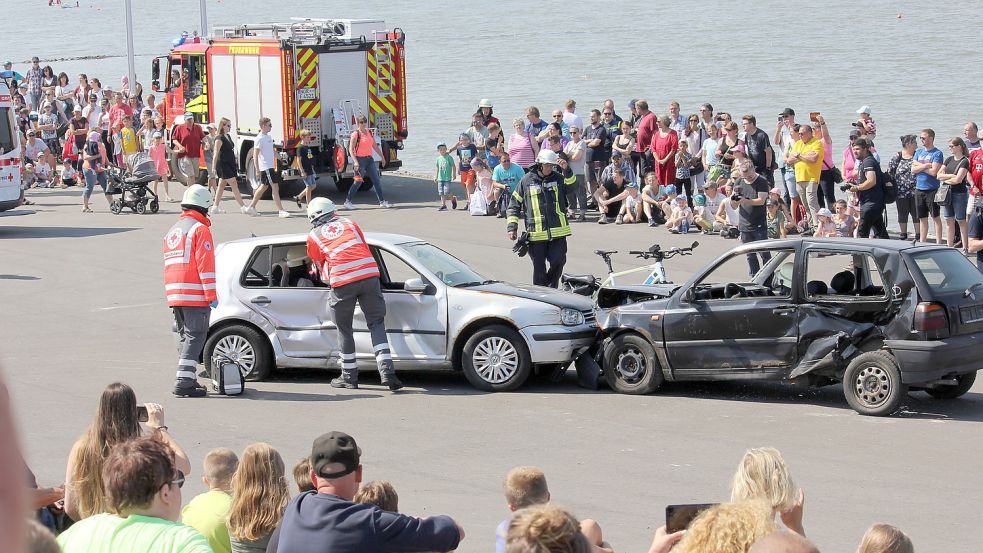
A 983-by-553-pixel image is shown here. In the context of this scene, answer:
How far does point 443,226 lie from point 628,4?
8497cm

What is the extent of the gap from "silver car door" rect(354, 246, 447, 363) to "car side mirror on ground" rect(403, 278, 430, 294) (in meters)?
0.02

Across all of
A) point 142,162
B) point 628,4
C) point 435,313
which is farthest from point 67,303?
point 628,4

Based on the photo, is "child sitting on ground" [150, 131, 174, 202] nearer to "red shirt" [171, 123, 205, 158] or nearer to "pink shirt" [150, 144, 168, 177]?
"pink shirt" [150, 144, 168, 177]

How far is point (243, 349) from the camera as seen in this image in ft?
41.2

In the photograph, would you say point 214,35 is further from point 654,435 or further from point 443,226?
point 654,435

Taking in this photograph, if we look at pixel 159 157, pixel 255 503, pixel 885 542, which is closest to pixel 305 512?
pixel 255 503

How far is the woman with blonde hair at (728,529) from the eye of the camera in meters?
3.53

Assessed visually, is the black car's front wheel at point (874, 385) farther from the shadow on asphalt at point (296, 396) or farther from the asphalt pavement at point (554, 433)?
the shadow on asphalt at point (296, 396)

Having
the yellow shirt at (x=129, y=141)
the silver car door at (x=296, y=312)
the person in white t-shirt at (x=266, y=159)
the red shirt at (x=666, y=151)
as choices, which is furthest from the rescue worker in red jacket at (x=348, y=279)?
the yellow shirt at (x=129, y=141)

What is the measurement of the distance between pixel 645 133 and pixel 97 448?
18.4 metres

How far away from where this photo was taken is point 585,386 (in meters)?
12.2

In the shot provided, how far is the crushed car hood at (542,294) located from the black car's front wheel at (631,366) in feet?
1.88

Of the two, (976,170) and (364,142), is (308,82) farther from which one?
(976,170)

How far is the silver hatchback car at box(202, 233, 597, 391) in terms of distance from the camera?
11.9m
